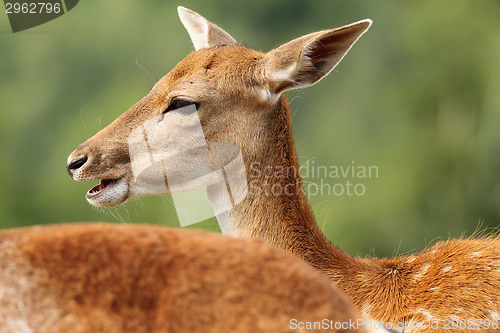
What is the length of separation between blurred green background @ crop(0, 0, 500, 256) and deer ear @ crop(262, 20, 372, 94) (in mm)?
5573

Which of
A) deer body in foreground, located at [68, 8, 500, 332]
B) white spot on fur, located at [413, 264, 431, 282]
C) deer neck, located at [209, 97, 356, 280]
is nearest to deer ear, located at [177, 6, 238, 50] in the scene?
deer body in foreground, located at [68, 8, 500, 332]

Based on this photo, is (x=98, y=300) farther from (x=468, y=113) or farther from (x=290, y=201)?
(x=468, y=113)

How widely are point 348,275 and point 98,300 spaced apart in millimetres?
1956

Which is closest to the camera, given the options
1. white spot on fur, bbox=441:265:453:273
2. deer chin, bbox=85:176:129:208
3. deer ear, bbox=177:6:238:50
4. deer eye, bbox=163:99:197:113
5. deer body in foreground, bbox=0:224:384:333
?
deer body in foreground, bbox=0:224:384:333

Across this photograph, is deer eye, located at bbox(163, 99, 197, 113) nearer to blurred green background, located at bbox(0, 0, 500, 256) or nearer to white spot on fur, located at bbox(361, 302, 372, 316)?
white spot on fur, located at bbox(361, 302, 372, 316)

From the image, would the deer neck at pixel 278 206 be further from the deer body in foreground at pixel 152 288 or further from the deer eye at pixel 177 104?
the deer body in foreground at pixel 152 288

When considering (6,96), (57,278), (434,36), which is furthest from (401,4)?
(57,278)

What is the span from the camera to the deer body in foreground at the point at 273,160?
9.01ft

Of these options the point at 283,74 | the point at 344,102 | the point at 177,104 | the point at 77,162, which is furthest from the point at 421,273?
the point at 344,102

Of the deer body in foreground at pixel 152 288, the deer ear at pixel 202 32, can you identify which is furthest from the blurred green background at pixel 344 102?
the deer body in foreground at pixel 152 288

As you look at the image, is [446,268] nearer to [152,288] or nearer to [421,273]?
[421,273]

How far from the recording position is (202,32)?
403cm

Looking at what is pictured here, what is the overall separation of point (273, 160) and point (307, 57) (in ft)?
2.02

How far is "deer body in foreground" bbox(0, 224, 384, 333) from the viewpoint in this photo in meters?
1.12
